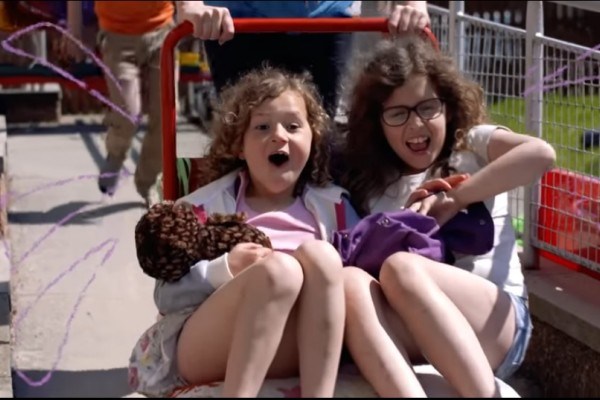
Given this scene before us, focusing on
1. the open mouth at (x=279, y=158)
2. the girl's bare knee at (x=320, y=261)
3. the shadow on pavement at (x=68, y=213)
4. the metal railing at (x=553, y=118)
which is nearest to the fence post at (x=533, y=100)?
the metal railing at (x=553, y=118)

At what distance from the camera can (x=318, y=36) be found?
417 centimetres

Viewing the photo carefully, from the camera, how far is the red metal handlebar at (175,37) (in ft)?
12.0

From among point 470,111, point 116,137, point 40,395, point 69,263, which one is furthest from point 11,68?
point 470,111

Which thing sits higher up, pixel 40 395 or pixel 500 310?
pixel 500 310

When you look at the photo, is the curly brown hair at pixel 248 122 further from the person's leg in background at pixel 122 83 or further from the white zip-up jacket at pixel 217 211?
the person's leg in background at pixel 122 83

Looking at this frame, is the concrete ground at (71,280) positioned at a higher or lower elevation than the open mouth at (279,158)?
lower

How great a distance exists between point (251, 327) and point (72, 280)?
A: 2603 millimetres

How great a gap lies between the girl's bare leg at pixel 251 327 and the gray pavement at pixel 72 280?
3.97 feet

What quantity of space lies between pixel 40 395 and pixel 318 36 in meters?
1.52

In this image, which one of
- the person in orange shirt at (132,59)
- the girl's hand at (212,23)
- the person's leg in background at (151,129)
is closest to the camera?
the girl's hand at (212,23)

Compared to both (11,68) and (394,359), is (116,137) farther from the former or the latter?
(394,359)

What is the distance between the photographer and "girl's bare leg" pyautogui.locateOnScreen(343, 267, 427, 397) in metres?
2.93

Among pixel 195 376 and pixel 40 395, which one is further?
pixel 40 395

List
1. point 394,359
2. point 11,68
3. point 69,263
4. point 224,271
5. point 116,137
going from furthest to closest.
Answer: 1. point 11,68
2. point 116,137
3. point 69,263
4. point 224,271
5. point 394,359
